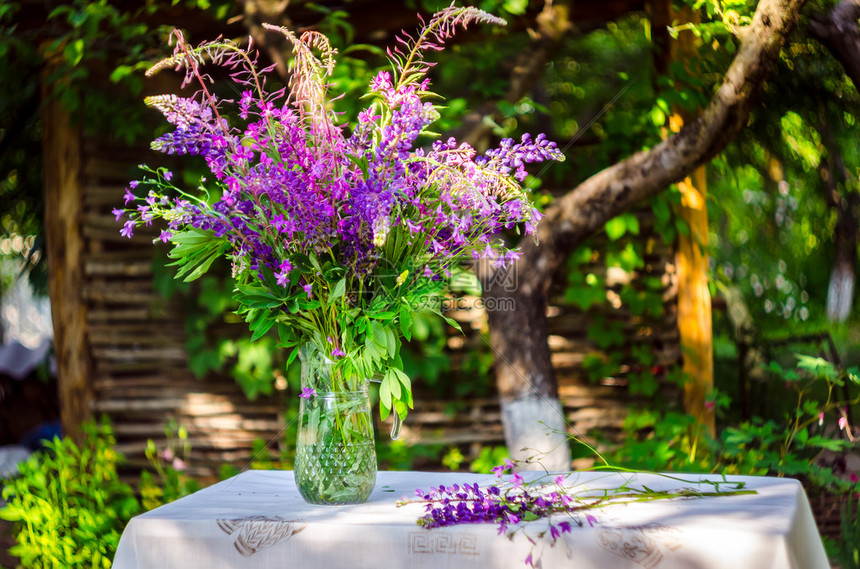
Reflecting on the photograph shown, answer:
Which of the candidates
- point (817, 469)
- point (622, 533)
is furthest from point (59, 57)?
point (817, 469)

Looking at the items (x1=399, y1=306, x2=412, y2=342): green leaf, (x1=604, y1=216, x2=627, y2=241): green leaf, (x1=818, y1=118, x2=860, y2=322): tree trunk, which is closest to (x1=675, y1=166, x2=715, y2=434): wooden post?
(x1=604, y1=216, x2=627, y2=241): green leaf

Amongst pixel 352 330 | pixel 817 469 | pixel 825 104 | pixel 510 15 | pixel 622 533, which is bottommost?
pixel 817 469

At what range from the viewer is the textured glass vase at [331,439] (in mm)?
1650

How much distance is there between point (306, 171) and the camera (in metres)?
1.61

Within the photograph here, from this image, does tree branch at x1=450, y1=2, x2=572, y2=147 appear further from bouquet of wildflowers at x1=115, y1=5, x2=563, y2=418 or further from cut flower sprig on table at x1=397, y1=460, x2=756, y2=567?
cut flower sprig on table at x1=397, y1=460, x2=756, y2=567

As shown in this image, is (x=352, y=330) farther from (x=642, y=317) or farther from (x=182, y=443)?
(x=182, y=443)

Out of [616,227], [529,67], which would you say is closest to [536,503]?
[616,227]

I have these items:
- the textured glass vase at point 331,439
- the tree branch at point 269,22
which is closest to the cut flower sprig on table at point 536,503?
the textured glass vase at point 331,439

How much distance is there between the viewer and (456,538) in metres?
1.45

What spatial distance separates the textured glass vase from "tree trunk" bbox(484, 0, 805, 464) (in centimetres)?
163

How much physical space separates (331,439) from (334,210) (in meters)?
0.49

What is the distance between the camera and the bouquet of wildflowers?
159 cm

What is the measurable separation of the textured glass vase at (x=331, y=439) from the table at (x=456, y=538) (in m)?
0.04

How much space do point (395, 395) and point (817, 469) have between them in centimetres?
249
